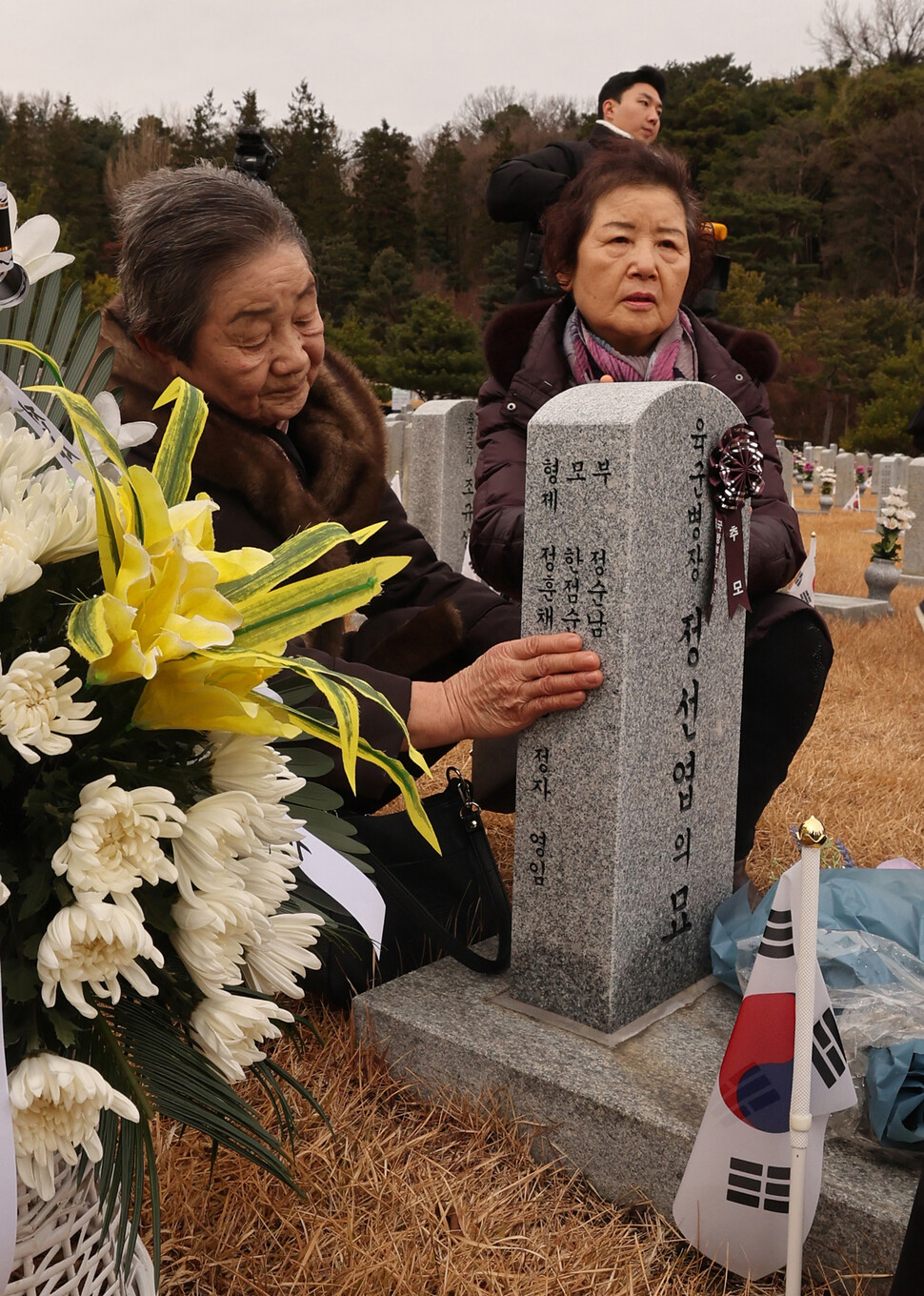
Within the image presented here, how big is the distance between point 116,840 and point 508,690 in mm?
1184

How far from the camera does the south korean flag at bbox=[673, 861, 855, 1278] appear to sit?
4.34 feet

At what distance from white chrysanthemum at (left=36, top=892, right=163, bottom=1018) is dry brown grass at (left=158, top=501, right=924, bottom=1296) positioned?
0.89 meters

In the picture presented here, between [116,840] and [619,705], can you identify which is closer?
[116,840]

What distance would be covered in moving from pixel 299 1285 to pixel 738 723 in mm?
1203

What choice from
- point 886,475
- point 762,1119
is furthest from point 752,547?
point 886,475

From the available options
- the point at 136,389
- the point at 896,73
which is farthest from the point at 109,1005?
the point at 896,73

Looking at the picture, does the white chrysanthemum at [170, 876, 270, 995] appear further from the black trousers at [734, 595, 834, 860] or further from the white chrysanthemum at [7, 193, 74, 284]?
the black trousers at [734, 595, 834, 860]

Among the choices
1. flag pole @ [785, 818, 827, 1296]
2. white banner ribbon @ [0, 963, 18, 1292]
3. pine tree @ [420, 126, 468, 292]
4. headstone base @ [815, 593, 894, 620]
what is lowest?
headstone base @ [815, 593, 894, 620]

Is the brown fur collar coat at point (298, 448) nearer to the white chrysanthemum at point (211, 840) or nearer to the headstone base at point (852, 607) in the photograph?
the white chrysanthemum at point (211, 840)

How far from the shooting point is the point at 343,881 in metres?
1.20

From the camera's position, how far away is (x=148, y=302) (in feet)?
6.49

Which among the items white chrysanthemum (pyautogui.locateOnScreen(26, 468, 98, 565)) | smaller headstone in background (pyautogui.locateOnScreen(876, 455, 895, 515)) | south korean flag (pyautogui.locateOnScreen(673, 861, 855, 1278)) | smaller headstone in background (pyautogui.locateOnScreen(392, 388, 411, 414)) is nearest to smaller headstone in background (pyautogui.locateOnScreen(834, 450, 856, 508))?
smaller headstone in background (pyautogui.locateOnScreen(876, 455, 895, 515))

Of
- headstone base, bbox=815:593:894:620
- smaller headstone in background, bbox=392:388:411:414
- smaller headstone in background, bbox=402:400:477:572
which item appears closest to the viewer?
smaller headstone in background, bbox=402:400:477:572

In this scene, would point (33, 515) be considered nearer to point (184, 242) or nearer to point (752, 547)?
point (184, 242)
